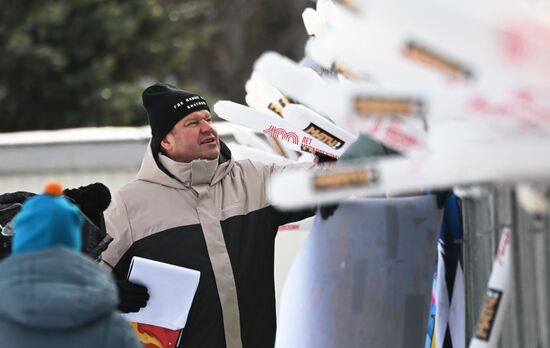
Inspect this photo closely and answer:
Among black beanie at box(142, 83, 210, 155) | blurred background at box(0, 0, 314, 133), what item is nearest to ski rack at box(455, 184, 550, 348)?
black beanie at box(142, 83, 210, 155)

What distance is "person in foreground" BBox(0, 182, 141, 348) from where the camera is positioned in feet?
10.9

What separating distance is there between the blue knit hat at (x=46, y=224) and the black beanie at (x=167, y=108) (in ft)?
6.02

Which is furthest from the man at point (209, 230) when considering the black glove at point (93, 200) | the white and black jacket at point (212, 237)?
the black glove at point (93, 200)

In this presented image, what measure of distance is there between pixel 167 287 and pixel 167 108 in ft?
2.55

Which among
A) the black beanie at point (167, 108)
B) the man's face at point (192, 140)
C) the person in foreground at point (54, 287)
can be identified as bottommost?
the person in foreground at point (54, 287)

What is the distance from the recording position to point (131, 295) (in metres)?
4.77

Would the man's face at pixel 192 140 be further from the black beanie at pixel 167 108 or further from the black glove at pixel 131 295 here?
the black glove at pixel 131 295

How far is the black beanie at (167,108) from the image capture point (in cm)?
521

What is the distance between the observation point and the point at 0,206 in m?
4.74

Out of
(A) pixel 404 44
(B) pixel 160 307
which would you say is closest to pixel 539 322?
(A) pixel 404 44

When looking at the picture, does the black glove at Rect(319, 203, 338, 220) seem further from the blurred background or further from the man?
the blurred background

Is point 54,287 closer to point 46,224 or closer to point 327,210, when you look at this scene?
point 46,224

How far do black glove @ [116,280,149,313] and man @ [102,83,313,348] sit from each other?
204 millimetres

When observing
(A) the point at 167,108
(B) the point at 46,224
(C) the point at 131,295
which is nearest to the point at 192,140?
(A) the point at 167,108
